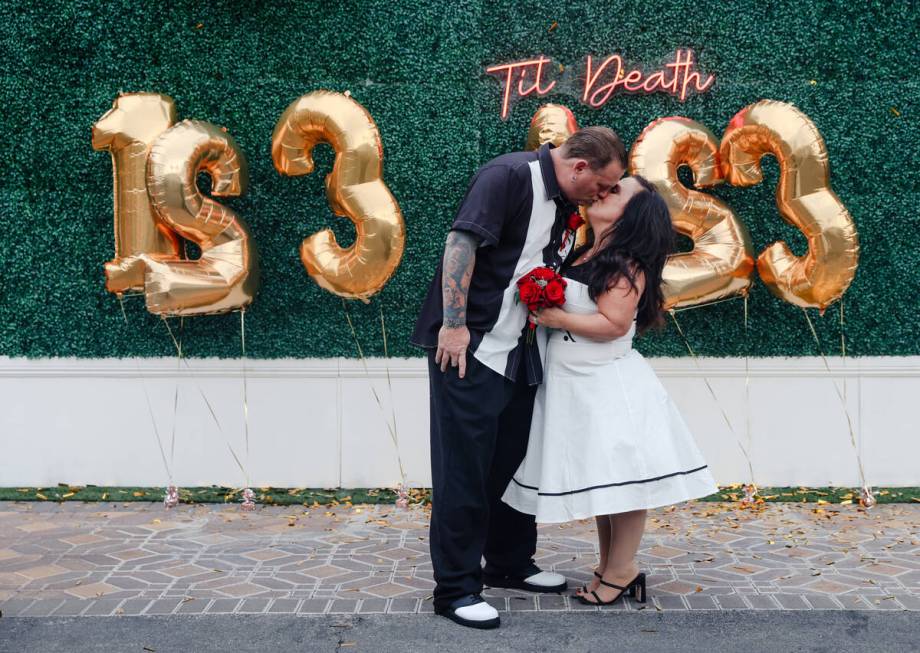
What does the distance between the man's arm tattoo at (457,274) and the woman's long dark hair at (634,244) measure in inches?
19.7

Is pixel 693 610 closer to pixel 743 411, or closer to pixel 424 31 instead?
pixel 743 411

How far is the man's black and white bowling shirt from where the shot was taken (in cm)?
350

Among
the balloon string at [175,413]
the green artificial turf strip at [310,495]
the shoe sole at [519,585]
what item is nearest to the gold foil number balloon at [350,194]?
the balloon string at [175,413]

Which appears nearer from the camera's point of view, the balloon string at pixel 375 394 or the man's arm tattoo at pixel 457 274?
the man's arm tattoo at pixel 457 274

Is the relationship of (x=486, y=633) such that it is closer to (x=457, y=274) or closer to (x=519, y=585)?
(x=519, y=585)

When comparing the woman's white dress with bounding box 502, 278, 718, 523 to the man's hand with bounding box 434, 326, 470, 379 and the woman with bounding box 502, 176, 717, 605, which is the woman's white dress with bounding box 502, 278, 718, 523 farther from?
the man's hand with bounding box 434, 326, 470, 379

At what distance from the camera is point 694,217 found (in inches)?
205

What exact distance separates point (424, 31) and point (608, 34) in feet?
3.66

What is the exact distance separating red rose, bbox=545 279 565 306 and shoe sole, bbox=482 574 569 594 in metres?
1.26

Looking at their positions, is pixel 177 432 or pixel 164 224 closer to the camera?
pixel 164 224

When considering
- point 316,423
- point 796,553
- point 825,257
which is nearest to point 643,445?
point 796,553

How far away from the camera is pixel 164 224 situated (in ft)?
17.2

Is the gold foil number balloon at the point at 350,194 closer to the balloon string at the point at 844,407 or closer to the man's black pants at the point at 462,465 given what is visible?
the man's black pants at the point at 462,465

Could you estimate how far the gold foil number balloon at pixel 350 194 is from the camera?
199 inches
